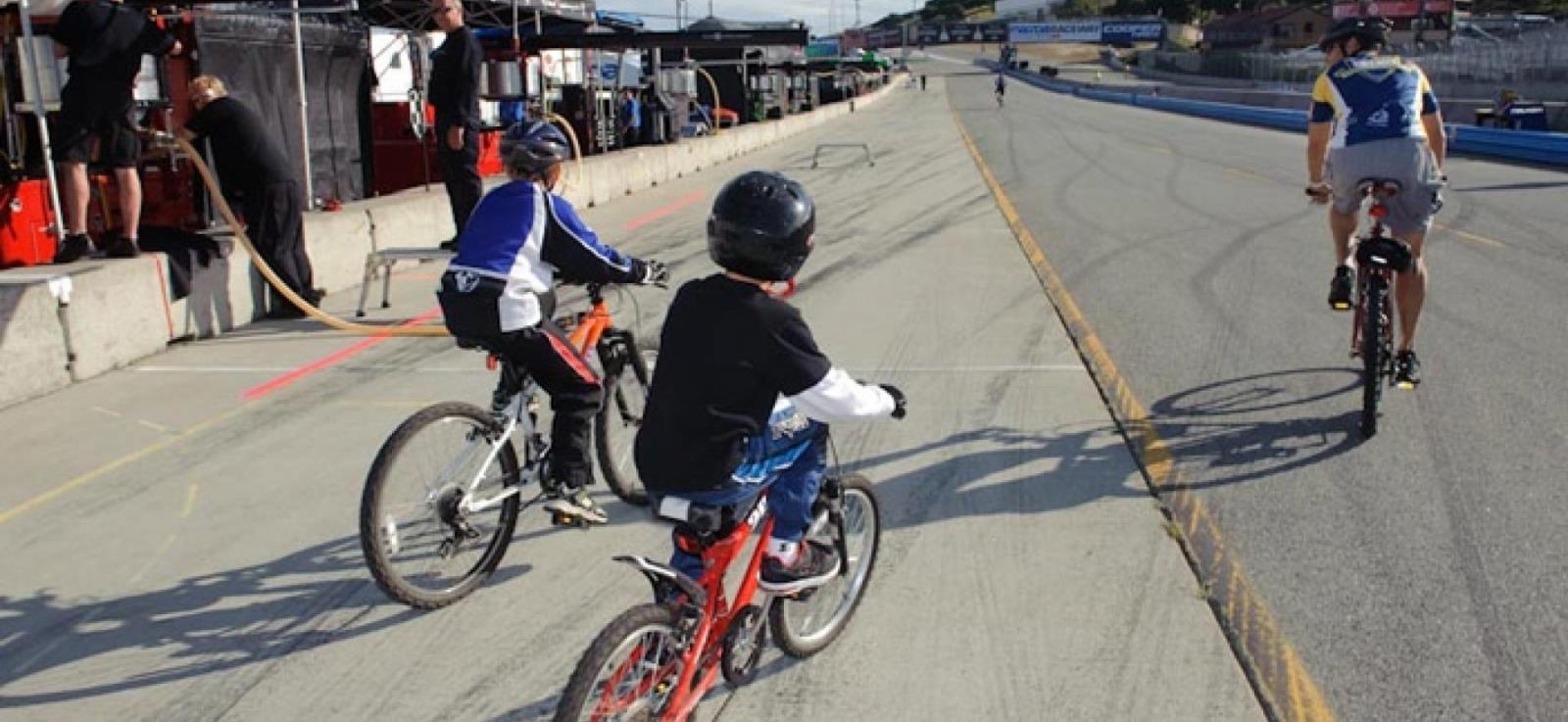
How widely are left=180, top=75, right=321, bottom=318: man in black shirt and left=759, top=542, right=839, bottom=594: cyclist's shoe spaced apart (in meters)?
6.89

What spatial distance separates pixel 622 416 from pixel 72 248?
5.06 meters

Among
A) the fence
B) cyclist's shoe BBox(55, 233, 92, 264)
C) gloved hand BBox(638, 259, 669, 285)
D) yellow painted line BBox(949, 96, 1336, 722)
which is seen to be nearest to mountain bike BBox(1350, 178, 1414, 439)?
yellow painted line BBox(949, 96, 1336, 722)

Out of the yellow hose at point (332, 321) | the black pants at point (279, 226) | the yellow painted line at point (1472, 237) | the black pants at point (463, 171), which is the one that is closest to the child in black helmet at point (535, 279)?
the yellow hose at point (332, 321)

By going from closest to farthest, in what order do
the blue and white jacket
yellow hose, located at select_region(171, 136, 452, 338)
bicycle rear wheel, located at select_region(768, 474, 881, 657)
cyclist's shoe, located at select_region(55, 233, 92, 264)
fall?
bicycle rear wheel, located at select_region(768, 474, 881, 657), the blue and white jacket, cyclist's shoe, located at select_region(55, 233, 92, 264), yellow hose, located at select_region(171, 136, 452, 338)

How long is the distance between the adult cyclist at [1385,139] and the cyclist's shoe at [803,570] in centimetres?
400

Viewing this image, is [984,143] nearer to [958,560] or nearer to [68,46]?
[68,46]

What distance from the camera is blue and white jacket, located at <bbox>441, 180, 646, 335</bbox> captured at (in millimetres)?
4379

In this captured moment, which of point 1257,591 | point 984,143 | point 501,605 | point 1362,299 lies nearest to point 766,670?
point 501,605

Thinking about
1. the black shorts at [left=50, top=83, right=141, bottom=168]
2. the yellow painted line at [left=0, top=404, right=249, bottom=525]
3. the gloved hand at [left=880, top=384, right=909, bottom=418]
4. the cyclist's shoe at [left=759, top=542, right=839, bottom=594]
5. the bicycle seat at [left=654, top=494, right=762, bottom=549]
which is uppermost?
the black shorts at [left=50, top=83, right=141, bottom=168]

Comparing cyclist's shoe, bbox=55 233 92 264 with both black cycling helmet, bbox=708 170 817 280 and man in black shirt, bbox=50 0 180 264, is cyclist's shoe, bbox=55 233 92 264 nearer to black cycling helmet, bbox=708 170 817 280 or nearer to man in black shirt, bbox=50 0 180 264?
man in black shirt, bbox=50 0 180 264

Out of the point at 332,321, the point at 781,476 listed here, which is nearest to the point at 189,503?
the point at 781,476

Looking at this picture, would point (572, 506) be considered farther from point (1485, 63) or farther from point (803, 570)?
point (1485, 63)

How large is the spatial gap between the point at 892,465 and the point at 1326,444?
2118mm

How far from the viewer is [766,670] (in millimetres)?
3863
